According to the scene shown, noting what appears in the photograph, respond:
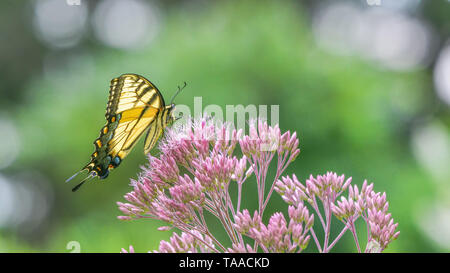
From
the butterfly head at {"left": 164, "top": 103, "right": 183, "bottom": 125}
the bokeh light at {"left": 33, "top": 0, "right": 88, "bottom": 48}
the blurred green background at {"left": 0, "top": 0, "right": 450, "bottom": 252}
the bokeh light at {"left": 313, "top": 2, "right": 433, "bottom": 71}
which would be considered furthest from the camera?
the bokeh light at {"left": 33, "top": 0, "right": 88, "bottom": 48}

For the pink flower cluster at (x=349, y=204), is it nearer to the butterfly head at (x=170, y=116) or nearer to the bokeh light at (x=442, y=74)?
the butterfly head at (x=170, y=116)

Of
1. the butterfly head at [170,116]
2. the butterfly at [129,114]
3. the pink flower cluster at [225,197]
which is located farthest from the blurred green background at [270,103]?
the pink flower cluster at [225,197]

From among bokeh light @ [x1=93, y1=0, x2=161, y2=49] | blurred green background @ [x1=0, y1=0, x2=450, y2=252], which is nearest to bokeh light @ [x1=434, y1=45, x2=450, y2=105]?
blurred green background @ [x1=0, y1=0, x2=450, y2=252]

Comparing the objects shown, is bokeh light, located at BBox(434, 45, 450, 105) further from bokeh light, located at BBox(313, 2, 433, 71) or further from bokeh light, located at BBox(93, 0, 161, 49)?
bokeh light, located at BBox(93, 0, 161, 49)

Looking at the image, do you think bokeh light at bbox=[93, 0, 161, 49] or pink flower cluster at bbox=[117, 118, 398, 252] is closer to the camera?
pink flower cluster at bbox=[117, 118, 398, 252]

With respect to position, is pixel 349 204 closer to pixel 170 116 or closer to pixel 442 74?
pixel 170 116
